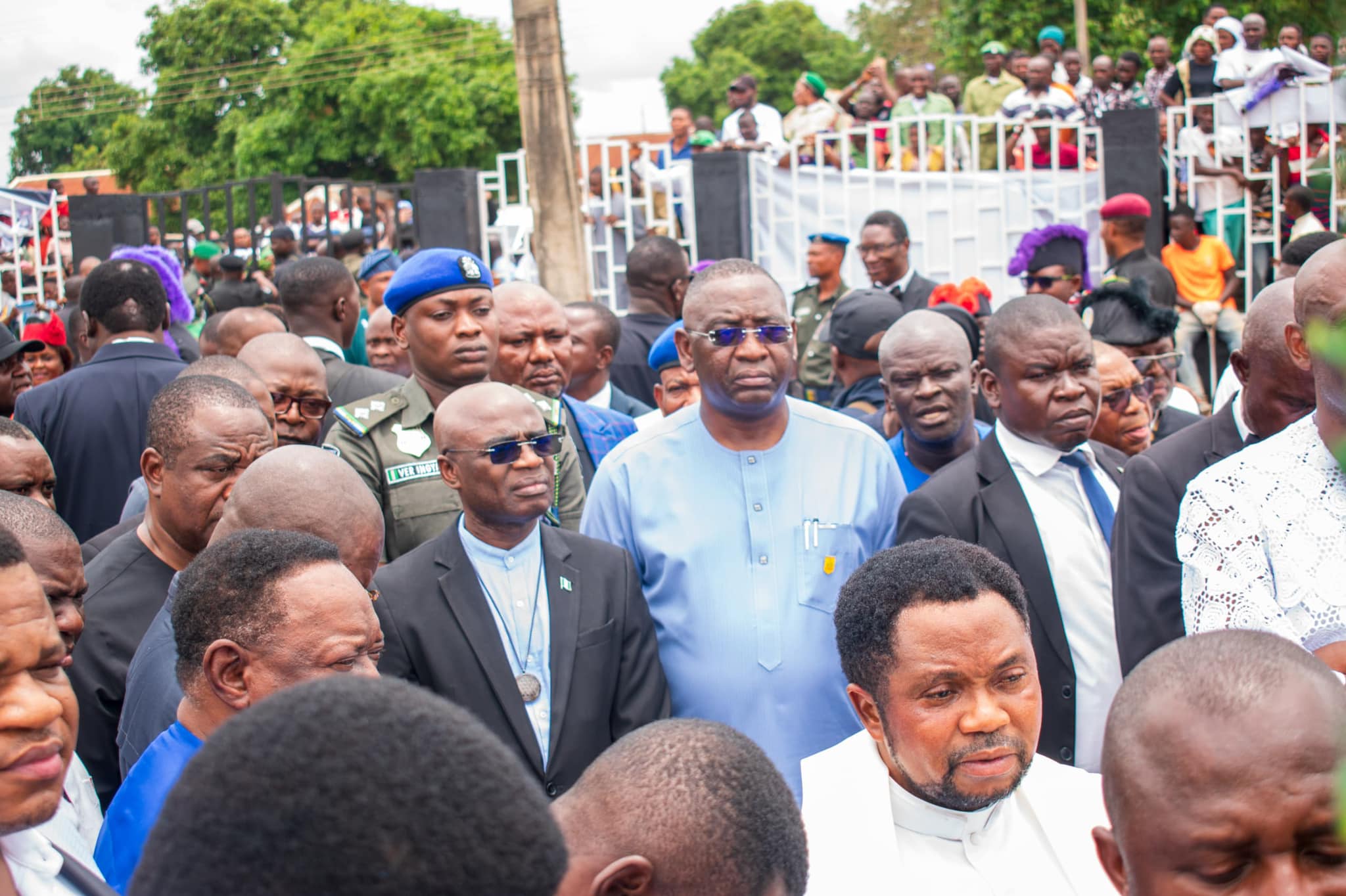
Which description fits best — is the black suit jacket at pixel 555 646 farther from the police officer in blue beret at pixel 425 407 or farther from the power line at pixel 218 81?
the power line at pixel 218 81

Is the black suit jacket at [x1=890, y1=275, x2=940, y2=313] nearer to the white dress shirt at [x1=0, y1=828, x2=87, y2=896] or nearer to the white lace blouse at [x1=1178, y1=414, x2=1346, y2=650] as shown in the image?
the white lace blouse at [x1=1178, y1=414, x2=1346, y2=650]

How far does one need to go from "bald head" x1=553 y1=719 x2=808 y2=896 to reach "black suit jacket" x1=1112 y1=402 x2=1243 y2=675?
5.89 feet

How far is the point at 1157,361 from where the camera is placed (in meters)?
5.82

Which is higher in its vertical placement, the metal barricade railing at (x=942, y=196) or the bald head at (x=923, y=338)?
the metal barricade railing at (x=942, y=196)

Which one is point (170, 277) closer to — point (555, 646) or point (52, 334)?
point (52, 334)

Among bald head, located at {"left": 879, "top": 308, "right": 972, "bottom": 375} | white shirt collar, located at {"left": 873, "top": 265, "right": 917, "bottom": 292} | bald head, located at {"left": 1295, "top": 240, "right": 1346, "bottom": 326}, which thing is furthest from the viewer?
white shirt collar, located at {"left": 873, "top": 265, "right": 917, "bottom": 292}

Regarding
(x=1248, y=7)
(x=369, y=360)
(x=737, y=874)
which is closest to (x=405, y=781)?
(x=737, y=874)

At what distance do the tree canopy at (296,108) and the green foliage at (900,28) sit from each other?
12430 mm

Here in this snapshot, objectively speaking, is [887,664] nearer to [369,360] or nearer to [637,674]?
[637,674]

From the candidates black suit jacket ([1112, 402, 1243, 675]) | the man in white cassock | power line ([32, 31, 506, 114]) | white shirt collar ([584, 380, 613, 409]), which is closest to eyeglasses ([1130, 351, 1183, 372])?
black suit jacket ([1112, 402, 1243, 675])

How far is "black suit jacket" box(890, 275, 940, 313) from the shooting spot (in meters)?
7.69

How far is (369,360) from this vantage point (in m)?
6.94

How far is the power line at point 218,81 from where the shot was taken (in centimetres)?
4434

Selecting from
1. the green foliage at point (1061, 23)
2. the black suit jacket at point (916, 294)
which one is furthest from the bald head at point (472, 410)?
the green foliage at point (1061, 23)
